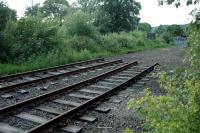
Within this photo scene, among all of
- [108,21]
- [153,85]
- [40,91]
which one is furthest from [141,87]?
[108,21]

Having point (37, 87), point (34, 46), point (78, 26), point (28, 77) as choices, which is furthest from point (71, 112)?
point (78, 26)

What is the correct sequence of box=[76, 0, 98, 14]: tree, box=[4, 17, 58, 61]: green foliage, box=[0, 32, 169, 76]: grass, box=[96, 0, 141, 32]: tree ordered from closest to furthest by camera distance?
box=[0, 32, 169, 76]: grass, box=[4, 17, 58, 61]: green foliage, box=[96, 0, 141, 32]: tree, box=[76, 0, 98, 14]: tree

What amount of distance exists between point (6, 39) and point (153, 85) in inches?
337

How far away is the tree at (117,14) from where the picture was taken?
4954cm

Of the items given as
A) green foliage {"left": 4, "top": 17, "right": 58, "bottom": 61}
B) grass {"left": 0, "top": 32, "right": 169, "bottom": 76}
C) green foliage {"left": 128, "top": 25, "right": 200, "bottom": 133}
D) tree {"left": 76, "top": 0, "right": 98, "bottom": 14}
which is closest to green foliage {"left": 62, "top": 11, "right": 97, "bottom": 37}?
grass {"left": 0, "top": 32, "right": 169, "bottom": 76}

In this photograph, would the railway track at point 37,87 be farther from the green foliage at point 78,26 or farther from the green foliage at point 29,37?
the green foliage at point 78,26

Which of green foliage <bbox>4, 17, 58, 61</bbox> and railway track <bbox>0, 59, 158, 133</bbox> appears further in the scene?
green foliage <bbox>4, 17, 58, 61</bbox>

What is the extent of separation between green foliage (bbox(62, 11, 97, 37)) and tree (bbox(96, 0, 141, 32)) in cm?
2060

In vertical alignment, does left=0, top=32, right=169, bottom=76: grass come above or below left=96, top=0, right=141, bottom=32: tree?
below

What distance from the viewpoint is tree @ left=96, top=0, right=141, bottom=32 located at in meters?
49.5

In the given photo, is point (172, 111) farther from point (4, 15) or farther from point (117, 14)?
point (117, 14)

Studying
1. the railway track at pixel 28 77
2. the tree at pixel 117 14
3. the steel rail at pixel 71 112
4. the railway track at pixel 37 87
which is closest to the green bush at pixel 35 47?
the railway track at pixel 28 77

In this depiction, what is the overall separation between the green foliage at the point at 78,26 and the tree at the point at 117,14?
811 inches

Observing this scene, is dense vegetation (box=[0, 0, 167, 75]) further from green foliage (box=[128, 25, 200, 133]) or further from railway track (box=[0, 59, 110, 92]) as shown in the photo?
green foliage (box=[128, 25, 200, 133])
